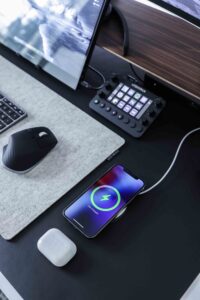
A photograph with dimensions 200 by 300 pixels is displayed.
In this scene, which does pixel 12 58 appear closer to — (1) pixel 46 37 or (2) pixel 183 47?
(1) pixel 46 37

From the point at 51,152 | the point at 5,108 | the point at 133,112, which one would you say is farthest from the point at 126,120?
the point at 5,108

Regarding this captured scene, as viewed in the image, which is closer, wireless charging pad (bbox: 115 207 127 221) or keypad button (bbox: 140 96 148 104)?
wireless charging pad (bbox: 115 207 127 221)

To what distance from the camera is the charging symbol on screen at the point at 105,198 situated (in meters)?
0.62

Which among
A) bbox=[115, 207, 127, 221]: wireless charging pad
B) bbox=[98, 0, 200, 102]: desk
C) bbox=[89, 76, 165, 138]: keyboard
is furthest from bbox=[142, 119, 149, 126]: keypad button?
bbox=[115, 207, 127, 221]: wireless charging pad

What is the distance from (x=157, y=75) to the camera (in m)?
0.78

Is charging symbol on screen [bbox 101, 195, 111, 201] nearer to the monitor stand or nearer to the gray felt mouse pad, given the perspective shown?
the gray felt mouse pad

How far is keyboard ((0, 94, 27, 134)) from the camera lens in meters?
0.76

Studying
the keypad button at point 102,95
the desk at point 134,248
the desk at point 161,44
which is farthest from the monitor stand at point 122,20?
the desk at point 134,248

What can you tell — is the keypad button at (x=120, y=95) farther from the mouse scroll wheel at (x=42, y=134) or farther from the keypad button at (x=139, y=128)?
the mouse scroll wheel at (x=42, y=134)

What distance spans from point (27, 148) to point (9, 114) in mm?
145

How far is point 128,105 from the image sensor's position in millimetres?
766

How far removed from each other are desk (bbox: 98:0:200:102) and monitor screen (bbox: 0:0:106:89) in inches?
3.9

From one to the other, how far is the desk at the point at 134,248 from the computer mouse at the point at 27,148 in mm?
102

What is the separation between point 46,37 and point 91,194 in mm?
430
